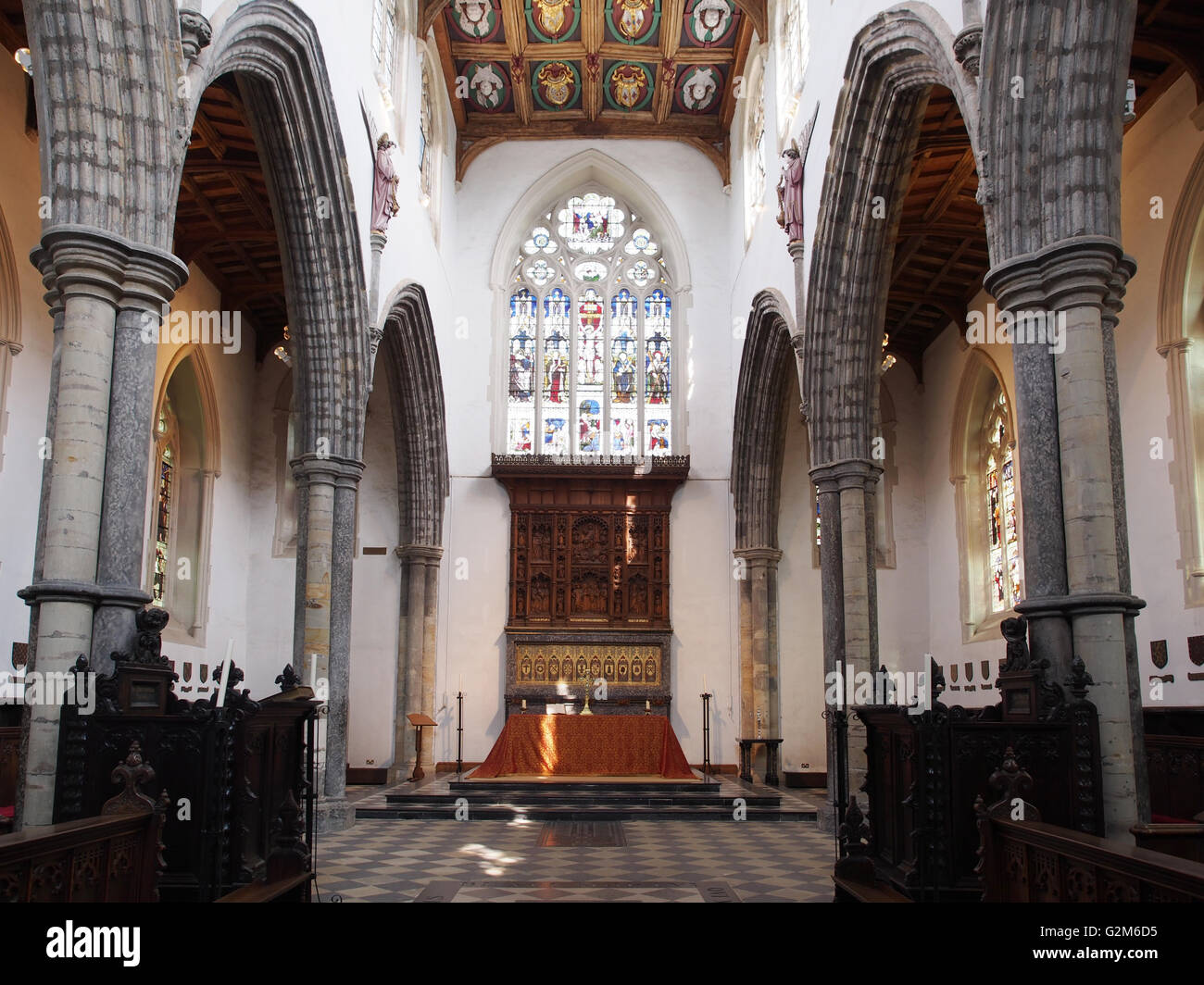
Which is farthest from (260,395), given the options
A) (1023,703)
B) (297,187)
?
(1023,703)

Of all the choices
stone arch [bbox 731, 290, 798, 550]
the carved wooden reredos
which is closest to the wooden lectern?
the carved wooden reredos

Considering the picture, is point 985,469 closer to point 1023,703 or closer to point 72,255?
point 1023,703

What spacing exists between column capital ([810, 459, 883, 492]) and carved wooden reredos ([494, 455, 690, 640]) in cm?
574

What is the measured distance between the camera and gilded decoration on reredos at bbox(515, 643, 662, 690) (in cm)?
1661

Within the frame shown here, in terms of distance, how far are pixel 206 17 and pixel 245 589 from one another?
10557 mm

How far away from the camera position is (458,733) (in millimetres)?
16219

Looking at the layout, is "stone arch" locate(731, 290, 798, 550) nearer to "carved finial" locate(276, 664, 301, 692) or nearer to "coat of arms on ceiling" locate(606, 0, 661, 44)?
"coat of arms on ceiling" locate(606, 0, 661, 44)

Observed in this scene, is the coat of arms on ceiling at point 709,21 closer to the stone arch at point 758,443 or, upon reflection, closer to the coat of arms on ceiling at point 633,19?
the coat of arms on ceiling at point 633,19

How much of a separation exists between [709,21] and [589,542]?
804cm

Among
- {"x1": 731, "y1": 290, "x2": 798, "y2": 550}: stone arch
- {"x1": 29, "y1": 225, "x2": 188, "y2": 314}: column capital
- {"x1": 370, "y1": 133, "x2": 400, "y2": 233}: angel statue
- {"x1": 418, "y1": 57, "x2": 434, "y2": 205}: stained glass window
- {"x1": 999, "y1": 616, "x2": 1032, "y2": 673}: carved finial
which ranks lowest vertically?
{"x1": 999, "y1": 616, "x2": 1032, "y2": 673}: carved finial

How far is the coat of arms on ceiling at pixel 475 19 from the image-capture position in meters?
16.3

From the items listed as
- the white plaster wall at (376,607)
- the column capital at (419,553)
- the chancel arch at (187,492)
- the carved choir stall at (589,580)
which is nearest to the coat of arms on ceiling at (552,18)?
the white plaster wall at (376,607)

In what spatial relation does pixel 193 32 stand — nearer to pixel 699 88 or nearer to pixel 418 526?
pixel 418 526

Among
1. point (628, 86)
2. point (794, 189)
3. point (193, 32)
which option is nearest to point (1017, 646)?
point (193, 32)
